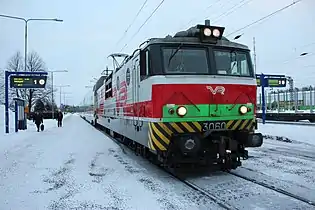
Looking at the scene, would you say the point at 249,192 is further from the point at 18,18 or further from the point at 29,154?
the point at 18,18

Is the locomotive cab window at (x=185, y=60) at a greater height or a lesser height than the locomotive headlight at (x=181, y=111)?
greater

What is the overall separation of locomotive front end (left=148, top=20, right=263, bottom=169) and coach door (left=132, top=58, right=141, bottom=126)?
1460 millimetres

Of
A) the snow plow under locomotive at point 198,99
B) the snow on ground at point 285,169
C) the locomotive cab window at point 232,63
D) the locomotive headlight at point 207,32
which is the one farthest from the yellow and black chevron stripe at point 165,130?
the locomotive headlight at point 207,32

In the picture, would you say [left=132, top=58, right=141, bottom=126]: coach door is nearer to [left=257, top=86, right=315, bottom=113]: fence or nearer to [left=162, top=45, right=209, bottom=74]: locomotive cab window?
[left=162, top=45, right=209, bottom=74]: locomotive cab window

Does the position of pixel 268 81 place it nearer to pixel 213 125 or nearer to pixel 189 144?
pixel 213 125

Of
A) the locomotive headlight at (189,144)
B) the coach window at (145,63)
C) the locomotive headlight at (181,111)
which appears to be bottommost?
the locomotive headlight at (189,144)

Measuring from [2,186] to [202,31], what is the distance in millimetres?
5625

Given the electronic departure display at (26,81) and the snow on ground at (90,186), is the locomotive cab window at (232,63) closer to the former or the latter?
the snow on ground at (90,186)

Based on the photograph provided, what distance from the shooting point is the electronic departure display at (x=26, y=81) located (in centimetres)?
2512

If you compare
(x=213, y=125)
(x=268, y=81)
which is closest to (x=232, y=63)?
(x=213, y=125)

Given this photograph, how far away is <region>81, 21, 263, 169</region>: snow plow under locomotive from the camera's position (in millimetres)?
7754

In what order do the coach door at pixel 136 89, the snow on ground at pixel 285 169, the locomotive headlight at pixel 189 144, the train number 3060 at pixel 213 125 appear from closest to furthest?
the snow on ground at pixel 285 169, the locomotive headlight at pixel 189 144, the train number 3060 at pixel 213 125, the coach door at pixel 136 89

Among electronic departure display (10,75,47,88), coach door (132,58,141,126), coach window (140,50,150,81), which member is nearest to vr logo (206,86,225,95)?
coach window (140,50,150,81)

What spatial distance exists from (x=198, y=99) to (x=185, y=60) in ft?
3.18
